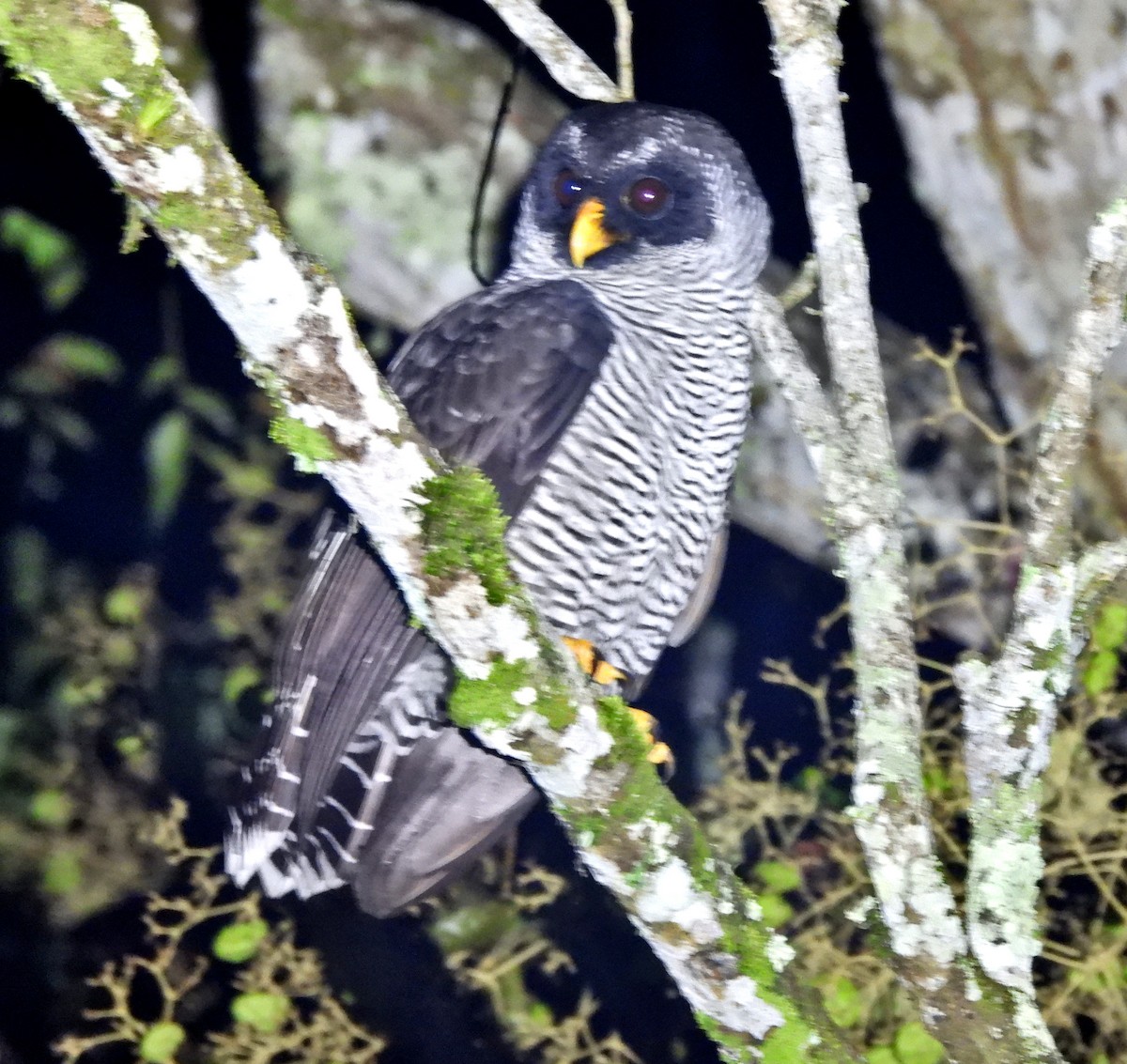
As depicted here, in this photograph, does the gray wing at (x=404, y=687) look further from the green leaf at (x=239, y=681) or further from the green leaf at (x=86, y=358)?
the green leaf at (x=86, y=358)

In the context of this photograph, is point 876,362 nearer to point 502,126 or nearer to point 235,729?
point 502,126

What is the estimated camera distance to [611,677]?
68.7 inches

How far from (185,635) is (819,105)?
1.14 metres

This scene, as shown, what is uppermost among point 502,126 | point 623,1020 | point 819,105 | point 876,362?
point 819,105

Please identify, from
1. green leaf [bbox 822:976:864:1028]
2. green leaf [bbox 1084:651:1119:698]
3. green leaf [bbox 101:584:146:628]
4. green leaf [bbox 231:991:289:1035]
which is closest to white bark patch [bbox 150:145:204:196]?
green leaf [bbox 101:584:146:628]

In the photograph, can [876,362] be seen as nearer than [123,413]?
Yes

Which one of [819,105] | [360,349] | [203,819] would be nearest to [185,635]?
[203,819]

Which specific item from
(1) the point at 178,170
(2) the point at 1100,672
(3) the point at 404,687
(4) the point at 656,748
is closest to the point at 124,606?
(3) the point at 404,687

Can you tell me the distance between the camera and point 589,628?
66.7 inches

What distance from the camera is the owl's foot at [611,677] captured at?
1660 mm

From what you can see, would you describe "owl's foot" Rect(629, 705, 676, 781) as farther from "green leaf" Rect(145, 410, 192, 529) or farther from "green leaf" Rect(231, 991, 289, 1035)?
"green leaf" Rect(145, 410, 192, 529)

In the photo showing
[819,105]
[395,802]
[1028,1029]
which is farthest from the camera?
[395,802]

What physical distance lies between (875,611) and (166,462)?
1.04 metres

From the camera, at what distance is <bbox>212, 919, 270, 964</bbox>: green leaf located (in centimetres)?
162
